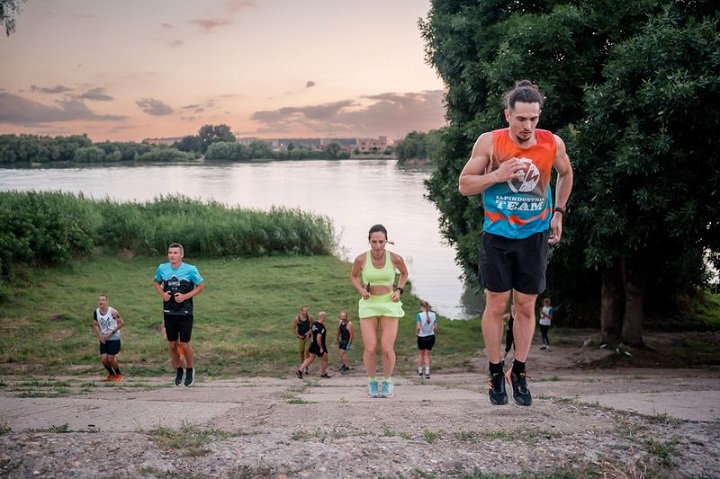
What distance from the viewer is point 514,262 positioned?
546cm

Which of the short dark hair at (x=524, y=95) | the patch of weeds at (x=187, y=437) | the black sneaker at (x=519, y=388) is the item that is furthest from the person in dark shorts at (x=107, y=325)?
the short dark hair at (x=524, y=95)

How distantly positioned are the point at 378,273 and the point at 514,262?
2.88 metres

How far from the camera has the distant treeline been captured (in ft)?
95.2

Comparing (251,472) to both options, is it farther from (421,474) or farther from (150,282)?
(150,282)

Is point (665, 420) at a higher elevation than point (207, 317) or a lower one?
higher

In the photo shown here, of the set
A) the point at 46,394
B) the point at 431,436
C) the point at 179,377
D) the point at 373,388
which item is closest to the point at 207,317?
the point at 179,377

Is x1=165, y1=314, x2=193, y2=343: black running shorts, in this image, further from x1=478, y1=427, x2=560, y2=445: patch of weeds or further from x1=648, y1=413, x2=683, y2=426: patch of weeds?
x1=648, y1=413, x2=683, y2=426: patch of weeds

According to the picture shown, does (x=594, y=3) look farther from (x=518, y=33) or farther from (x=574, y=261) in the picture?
(x=574, y=261)

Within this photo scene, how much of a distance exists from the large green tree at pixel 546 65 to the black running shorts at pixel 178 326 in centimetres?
788

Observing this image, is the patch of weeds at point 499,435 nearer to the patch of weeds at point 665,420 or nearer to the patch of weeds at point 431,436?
the patch of weeds at point 431,436

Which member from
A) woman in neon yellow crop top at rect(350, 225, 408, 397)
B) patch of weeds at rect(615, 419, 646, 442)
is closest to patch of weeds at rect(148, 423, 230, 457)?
woman in neon yellow crop top at rect(350, 225, 408, 397)

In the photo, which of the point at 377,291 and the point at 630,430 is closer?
the point at 630,430

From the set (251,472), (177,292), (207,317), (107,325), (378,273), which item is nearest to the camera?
(251,472)

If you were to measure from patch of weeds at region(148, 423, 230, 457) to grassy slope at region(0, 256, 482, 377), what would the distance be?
33.8 feet
